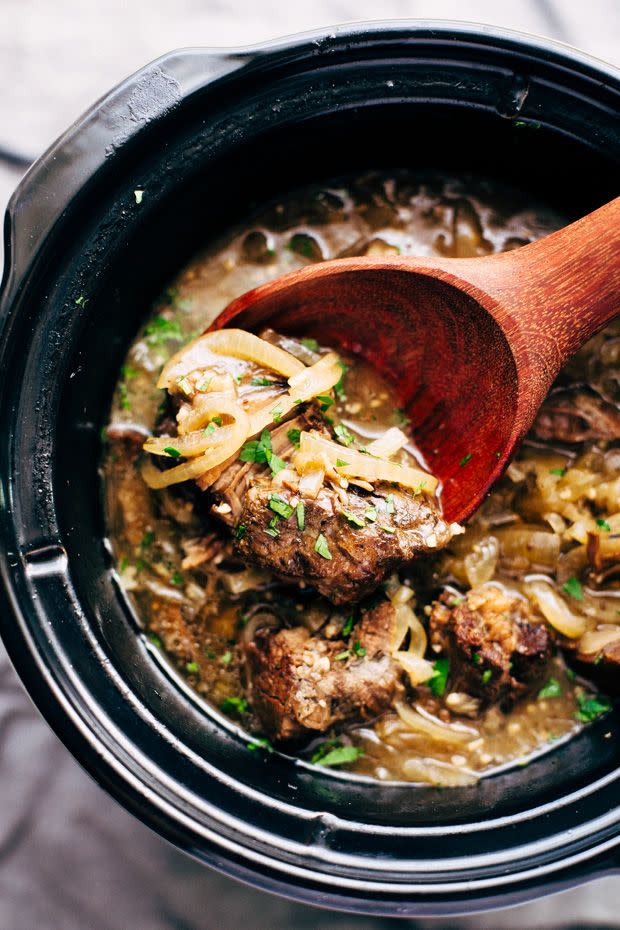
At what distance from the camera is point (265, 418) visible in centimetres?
229

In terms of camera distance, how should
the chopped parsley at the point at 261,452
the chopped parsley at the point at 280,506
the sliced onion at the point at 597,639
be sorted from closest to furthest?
the chopped parsley at the point at 280,506
the chopped parsley at the point at 261,452
the sliced onion at the point at 597,639

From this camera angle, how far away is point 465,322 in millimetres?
2348

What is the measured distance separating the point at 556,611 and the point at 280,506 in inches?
42.9

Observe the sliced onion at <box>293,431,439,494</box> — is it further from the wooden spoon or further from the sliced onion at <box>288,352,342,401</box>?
the wooden spoon

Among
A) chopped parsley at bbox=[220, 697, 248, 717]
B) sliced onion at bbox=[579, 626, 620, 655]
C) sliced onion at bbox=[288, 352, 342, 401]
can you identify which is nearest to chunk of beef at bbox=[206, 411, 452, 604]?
sliced onion at bbox=[288, 352, 342, 401]

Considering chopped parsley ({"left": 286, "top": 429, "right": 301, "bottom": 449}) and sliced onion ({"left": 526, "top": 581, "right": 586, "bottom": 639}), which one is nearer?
chopped parsley ({"left": 286, "top": 429, "right": 301, "bottom": 449})

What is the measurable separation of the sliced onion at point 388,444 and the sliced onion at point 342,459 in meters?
0.12

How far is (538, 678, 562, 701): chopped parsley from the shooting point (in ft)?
8.55

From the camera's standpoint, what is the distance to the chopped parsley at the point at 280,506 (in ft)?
7.18

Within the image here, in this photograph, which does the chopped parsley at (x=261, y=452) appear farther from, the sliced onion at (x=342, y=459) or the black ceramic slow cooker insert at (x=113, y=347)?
the black ceramic slow cooker insert at (x=113, y=347)

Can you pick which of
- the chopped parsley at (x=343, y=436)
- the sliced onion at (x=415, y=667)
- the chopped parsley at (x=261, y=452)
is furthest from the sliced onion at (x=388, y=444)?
the sliced onion at (x=415, y=667)

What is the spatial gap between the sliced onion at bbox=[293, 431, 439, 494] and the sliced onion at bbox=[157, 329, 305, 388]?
251 millimetres

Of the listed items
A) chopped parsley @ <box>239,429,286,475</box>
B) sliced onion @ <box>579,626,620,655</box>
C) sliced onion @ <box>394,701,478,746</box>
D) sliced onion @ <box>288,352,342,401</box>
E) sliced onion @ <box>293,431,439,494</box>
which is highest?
sliced onion @ <box>288,352,342,401</box>

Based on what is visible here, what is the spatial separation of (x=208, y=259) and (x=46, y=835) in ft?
7.27
